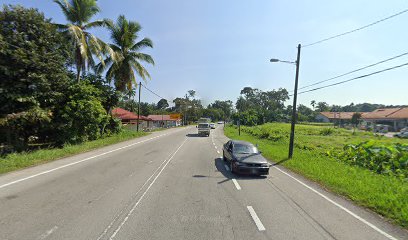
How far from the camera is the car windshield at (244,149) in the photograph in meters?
14.4

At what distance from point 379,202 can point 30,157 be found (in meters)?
A: 16.4

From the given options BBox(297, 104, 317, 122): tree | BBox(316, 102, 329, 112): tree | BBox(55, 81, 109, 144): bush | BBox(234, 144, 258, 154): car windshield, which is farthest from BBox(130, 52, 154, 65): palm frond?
BBox(316, 102, 329, 112): tree

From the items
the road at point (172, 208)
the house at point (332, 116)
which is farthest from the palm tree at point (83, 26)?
the house at point (332, 116)

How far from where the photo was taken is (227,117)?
197250 millimetres

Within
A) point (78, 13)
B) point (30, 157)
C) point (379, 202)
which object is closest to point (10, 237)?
point (379, 202)

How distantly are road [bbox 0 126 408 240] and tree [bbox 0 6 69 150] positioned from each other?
6.97 metres

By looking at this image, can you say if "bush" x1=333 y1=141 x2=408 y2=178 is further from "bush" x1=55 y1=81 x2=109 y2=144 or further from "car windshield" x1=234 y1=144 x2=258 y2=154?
"bush" x1=55 y1=81 x2=109 y2=144

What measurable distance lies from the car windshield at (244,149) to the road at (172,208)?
7.21ft

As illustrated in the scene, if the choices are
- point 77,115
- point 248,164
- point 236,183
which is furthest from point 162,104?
point 236,183

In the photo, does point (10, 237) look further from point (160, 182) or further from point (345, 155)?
point (345, 155)

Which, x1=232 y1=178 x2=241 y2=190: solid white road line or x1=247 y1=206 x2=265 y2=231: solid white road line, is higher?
x1=247 y1=206 x2=265 y2=231: solid white road line

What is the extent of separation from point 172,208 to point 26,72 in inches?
629

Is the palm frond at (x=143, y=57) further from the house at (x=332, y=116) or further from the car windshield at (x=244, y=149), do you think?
Answer: the house at (x=332, y=116)

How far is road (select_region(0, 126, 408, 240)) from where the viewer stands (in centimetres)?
606
